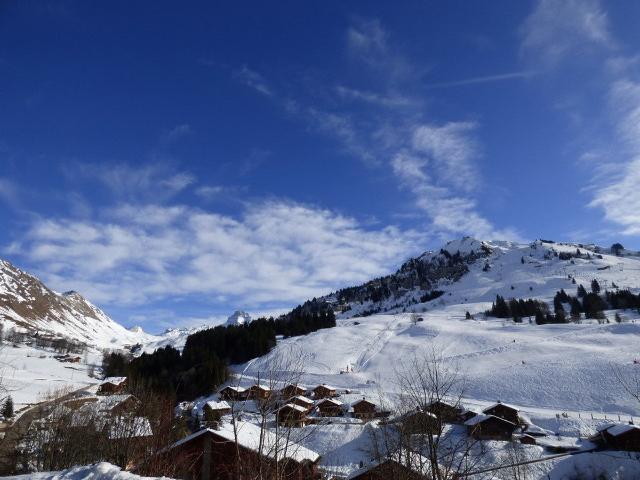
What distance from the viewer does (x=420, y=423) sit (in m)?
15.8

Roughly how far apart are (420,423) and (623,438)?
3687 cm

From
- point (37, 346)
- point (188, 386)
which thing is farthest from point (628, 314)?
point (37, 346)

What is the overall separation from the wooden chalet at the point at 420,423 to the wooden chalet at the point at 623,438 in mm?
34332

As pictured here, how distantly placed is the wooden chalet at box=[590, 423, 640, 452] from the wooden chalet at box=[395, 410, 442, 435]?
113 ft

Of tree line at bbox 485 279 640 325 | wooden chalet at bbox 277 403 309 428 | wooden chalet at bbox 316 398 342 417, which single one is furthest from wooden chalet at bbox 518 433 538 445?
tree line at bbox 485 279 640 325

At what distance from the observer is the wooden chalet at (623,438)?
40000 millimetres

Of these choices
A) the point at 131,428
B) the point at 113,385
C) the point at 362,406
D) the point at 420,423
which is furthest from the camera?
the point at 113,385

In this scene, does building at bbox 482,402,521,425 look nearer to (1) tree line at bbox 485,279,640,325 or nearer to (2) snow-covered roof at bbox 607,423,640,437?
(2) snow-covered roof at bbox 607,423,640,437

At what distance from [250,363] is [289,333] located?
32.8 meters

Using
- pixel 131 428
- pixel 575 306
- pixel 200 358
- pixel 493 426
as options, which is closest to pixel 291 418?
pixel 131 428

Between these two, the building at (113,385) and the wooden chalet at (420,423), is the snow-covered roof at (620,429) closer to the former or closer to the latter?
the wooden chalet at (420,423)

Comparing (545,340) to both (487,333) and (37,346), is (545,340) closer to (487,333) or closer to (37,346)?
(487,333)

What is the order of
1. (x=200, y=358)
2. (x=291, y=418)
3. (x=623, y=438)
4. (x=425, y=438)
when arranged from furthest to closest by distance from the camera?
(x=200, y=358)
(x=623, y=438)
(x=425, y=438)
(x=291, y=418)

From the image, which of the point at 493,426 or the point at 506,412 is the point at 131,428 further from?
the point at 506,412
